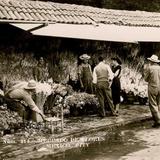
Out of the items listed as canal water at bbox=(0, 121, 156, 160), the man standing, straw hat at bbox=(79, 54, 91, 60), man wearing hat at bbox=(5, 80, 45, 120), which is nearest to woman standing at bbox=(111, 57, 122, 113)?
the man standing

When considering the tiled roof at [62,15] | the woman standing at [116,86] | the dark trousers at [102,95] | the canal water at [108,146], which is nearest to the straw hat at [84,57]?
the tiled roof at [62,15]

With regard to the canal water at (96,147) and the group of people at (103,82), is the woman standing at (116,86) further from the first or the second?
the canal water at (96,147)

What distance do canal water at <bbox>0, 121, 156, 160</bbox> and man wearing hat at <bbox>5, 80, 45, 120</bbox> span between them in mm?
1447

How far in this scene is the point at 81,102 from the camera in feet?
48.4

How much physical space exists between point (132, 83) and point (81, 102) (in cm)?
417

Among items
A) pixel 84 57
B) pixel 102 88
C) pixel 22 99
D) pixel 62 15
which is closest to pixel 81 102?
pixel 102 88

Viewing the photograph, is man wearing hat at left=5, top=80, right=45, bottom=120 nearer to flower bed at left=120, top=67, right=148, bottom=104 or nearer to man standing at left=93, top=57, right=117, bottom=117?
man standing at left=93, top=57, right=117, bottom=117

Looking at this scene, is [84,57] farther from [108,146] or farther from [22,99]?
[108,146]

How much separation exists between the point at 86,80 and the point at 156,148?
5842 mm

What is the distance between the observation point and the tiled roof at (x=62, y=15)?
14237 millimetres

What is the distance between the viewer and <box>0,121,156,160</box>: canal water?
989 centimetres

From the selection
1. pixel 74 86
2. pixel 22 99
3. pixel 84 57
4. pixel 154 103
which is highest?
pixel 84 57

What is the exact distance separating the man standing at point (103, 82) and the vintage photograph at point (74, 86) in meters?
0.03

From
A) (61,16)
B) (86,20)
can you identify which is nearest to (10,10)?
(61,16)
